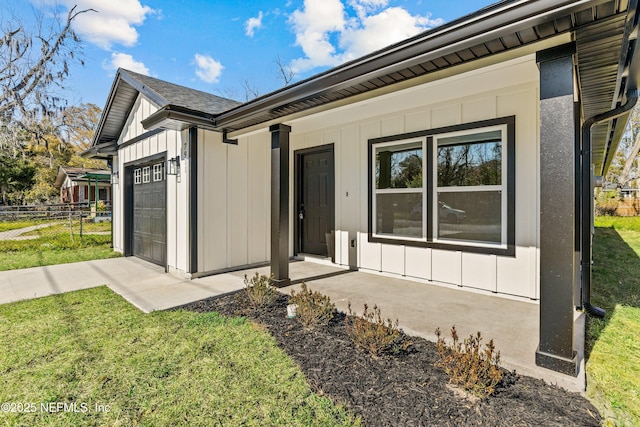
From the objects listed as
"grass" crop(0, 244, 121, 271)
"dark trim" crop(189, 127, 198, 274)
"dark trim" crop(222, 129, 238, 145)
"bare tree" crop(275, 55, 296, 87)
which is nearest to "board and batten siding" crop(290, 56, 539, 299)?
"dark trim" crop(222, 129, 238, 145)

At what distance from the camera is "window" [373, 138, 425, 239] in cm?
479

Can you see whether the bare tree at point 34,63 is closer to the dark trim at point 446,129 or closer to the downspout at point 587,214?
the dark trim at point 446,129

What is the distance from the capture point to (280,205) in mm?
4461

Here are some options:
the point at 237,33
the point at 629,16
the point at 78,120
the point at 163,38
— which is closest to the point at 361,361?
the point at 629,16

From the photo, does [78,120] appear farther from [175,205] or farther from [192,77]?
[175,205]

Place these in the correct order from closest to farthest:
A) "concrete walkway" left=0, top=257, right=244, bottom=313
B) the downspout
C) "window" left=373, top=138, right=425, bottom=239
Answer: the downspout, "concrete walkway" left=0, top=257, right=244, bottom=313, "window" left=373, top=138, right=425, bottom=239

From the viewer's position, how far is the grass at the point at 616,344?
1946mm

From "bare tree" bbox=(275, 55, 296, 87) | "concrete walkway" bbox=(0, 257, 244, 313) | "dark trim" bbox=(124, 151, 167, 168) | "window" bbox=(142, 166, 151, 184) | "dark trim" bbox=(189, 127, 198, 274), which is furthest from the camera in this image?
"bare tree" bbox=(275, 55, 296, 87)

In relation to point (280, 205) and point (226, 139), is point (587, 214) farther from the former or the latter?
point (226, 139)

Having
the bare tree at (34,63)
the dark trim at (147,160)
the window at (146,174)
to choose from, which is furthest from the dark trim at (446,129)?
the bare tree at (34,63)

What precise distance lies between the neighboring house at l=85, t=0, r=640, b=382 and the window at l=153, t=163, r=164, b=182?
0.14 feet

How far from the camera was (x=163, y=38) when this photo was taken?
10445mm

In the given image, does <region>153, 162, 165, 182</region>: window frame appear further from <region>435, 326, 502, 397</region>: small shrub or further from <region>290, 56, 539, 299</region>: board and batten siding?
<region>435, 326, 502, 397</region>: small shrub

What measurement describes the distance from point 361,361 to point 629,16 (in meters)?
2.84
